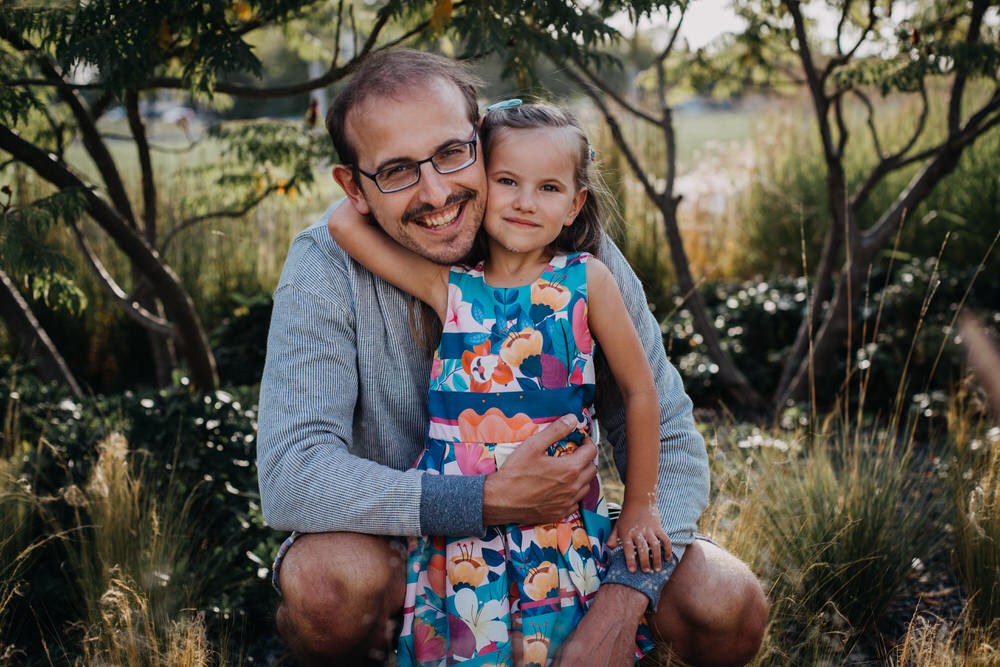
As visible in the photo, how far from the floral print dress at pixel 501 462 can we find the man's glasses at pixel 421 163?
277 millimetres

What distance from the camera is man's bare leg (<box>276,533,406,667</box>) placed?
78.0 inches

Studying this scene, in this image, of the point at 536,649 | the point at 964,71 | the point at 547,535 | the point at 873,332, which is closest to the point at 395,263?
the point at 547,535

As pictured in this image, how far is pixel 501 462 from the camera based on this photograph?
2.07m

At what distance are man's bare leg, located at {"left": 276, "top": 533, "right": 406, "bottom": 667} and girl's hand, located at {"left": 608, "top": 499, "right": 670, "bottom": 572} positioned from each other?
531 millimetres

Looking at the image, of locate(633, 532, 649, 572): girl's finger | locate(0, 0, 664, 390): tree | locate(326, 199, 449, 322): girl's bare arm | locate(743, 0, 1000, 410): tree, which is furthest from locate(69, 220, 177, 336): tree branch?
locate(743, 0, 1000, 410): tree

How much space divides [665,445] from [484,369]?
537mm

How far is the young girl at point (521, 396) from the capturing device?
202 cm

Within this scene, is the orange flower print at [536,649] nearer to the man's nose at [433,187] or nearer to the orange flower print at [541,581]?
the orange flower print at [541,581]

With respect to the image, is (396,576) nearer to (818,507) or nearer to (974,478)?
(818,507)

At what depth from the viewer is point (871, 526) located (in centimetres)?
271

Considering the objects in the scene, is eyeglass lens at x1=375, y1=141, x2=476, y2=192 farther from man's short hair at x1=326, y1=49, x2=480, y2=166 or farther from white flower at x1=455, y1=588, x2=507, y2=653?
white flower at x1=455, y1=588, x2=507, y2=653

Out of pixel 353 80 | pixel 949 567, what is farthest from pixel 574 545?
pixel 949 567

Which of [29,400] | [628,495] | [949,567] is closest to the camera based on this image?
[628,495]

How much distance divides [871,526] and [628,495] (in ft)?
3.39
